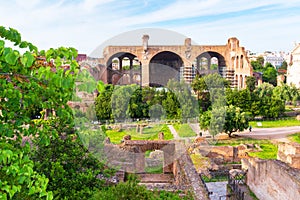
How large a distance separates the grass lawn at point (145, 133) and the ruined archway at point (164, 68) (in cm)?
1587

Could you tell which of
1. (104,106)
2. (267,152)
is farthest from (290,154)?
(104,106)

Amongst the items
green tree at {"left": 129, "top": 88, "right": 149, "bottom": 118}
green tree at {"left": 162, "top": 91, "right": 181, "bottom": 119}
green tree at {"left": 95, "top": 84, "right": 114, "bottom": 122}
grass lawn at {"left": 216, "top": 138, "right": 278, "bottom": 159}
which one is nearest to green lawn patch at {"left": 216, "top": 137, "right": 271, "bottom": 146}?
grass lawn at {"left": 216, "top": 138, "right": 278, "bottom": 159}

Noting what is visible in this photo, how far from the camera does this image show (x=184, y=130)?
66.8ft

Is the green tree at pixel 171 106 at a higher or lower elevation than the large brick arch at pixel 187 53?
lower

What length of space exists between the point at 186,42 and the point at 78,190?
93.7 ft

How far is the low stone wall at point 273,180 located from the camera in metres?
7.22

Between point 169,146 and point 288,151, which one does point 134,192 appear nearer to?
point 169,146

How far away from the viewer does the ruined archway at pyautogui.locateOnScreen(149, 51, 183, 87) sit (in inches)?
1469

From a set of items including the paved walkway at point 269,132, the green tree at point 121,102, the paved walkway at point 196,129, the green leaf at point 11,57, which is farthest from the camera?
the green tree at point 121,102

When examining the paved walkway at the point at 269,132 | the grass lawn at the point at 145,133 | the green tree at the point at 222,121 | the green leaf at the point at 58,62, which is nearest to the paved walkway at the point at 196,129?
the paved walkway at the point at 269,132

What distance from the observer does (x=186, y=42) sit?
108 feet

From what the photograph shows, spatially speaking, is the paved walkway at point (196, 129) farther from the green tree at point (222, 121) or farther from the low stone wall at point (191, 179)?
the low stone wall at point (191, 179)

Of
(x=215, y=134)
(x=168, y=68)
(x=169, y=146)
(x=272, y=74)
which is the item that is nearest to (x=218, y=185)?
(x=169, y=146)

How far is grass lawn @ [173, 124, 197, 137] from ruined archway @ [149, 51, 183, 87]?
1573cm
